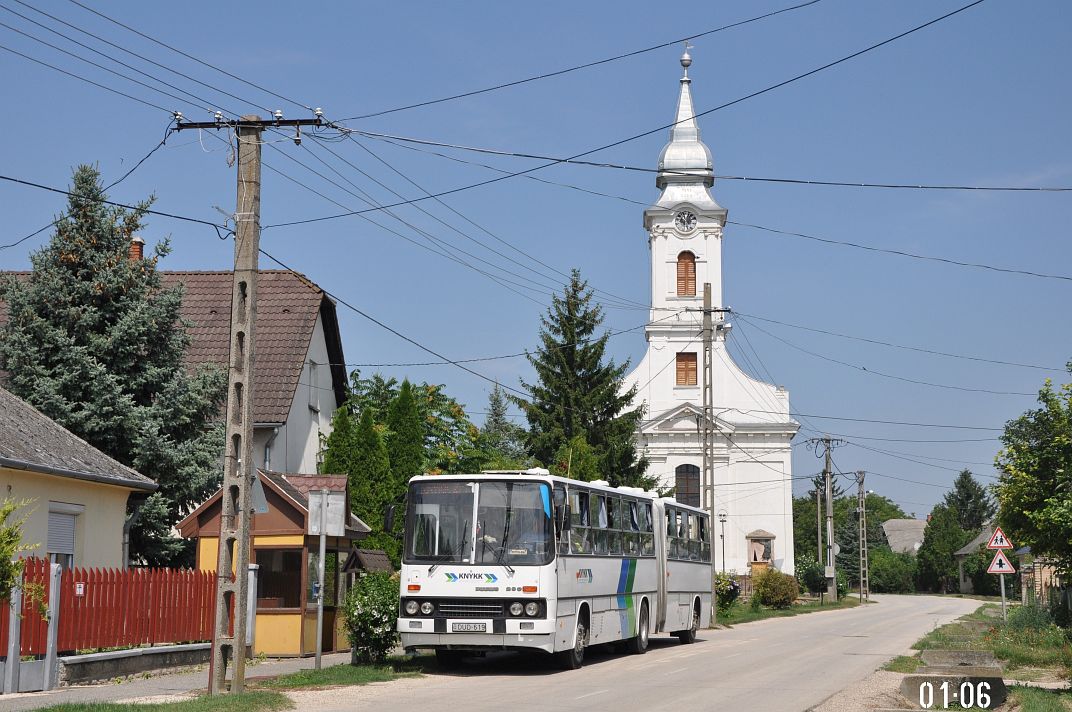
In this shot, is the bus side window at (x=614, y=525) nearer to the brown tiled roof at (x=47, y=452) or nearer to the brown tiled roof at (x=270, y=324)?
the brown tiled roof at (x=47, y=452)

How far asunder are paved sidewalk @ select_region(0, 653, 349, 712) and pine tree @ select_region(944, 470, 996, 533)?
114 metres

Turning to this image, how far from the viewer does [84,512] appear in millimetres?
22375

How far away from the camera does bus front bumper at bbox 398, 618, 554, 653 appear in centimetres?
1997

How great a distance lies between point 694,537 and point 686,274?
1610 inches

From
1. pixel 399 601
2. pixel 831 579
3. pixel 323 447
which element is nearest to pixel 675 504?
pixel 399 601

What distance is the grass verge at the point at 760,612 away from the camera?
44912 mm

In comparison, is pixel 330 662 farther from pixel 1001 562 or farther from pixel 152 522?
pixel 1001 562

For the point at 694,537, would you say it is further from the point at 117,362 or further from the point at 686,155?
the point at 686,155

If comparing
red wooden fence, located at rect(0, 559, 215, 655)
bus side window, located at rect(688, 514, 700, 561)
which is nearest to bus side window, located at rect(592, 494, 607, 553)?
red wooden fence, located at rect(0, 559, 215, 655)

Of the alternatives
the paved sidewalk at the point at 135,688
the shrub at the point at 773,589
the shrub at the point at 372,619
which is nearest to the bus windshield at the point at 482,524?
the shrub at the point at 372,619

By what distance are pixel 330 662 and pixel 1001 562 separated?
17.5 metres

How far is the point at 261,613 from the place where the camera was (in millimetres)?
23172

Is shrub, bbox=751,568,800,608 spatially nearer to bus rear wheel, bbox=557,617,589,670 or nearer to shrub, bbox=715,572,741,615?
shrub, bbox=715,572,741,615
